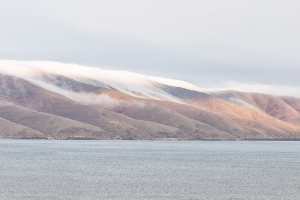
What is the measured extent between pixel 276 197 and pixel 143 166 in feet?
167

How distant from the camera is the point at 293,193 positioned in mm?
76688

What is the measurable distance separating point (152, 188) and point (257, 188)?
58.5 feet

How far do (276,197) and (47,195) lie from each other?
34.0 m

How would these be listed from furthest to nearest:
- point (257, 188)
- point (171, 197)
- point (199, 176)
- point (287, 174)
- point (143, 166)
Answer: point (143, 166)
point (287, 174)
point (199, 176)
point (257, 188)
point (171, 197)

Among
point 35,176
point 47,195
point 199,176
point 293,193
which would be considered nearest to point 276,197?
point 293,193

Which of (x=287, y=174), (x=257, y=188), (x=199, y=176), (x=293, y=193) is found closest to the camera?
(x=293, y=193)

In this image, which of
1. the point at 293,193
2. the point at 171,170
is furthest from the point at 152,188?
the point at 171,170

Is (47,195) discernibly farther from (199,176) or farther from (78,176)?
(199,176)

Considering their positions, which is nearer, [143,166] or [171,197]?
[171,197]

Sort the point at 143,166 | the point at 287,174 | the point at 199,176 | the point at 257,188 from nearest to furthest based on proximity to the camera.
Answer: the point at 257,188
the point at 199,176
the point at 287,174
the point at 143,166

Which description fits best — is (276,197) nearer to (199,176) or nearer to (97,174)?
(199,176)

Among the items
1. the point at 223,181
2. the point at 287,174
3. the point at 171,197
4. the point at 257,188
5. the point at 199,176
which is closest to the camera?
the point at 171,197

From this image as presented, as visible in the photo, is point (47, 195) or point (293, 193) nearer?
point (47, 195)

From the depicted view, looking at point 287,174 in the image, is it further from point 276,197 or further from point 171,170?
point 276,197
